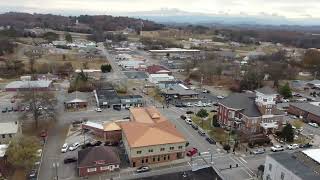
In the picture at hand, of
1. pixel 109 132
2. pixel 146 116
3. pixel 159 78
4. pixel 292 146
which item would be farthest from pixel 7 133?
pixel 159 78

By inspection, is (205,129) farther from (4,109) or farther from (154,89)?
(4,109)

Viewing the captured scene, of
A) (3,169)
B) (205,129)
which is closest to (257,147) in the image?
(205,129)

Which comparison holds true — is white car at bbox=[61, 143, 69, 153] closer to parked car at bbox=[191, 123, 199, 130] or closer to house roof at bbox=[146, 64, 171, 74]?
parked car at bbox=[191, 123, 199, 130]

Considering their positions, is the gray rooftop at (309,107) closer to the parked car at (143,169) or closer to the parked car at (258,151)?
the parked car at (258,151)

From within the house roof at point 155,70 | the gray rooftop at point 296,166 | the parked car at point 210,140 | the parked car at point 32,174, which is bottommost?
the parked car at point 32,174

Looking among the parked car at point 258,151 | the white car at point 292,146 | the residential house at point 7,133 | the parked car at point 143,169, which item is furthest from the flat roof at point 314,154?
the residential house at point 7,133

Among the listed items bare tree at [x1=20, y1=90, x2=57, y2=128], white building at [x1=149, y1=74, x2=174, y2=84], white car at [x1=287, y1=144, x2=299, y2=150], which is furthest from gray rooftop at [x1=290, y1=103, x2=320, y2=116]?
bare tree at [x1=20, y1=90, x2=57, y2=128]
